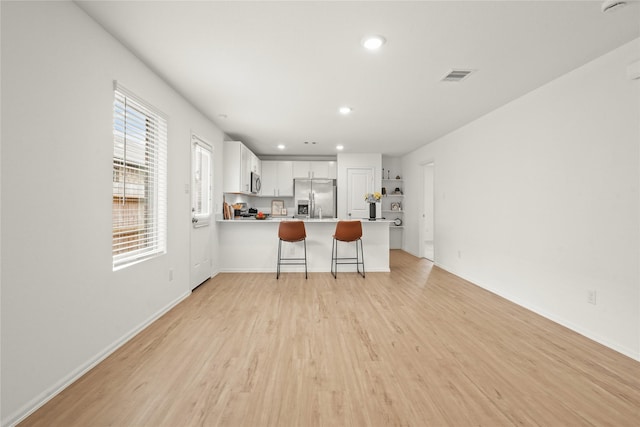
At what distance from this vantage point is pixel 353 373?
6.47ft

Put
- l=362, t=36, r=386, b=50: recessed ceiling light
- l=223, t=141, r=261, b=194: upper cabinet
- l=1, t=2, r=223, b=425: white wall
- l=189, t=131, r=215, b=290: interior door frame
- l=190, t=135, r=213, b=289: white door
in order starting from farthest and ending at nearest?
l=223, t=141, r=261, b=194: upper cabinet
l=190, t=135, r=213, b=289: white door
l=189, t=131, r=215, b=290: interior door frame
l=362, t=36, r=386, b=50: recessed ceiling light
l=1, t=2, r=223, b=425: white wall

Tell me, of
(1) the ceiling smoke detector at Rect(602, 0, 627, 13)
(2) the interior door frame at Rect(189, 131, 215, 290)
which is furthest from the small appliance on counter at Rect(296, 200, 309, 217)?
(1) the ceiling smoke detector at Rect(602, 0, 627, 13)

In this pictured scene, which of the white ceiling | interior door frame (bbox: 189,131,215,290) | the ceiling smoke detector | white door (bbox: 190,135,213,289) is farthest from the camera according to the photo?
white door (bbox: 190,135,213,289)

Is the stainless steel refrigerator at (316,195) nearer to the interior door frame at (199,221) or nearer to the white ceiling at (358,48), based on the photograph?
the interior door frame at (199,221)

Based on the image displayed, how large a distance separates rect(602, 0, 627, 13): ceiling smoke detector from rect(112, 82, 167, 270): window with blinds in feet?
11.4

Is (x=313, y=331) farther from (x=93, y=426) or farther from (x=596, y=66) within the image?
(x=596, y=66)

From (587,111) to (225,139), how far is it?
493cm

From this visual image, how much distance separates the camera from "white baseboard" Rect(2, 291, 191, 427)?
1.50 m

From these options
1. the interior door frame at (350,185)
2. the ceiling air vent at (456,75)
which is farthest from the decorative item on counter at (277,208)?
the ceiling air vent at (456,75)

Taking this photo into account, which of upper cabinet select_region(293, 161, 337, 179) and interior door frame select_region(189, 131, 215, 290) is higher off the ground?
upper cabinet select_region(293, 161, 337, 179)

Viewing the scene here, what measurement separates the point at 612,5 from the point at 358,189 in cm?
542

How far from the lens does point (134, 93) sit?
8.34ft

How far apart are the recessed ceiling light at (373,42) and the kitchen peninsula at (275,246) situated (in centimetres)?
299

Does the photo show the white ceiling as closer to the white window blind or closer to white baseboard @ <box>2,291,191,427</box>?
the white window blind
